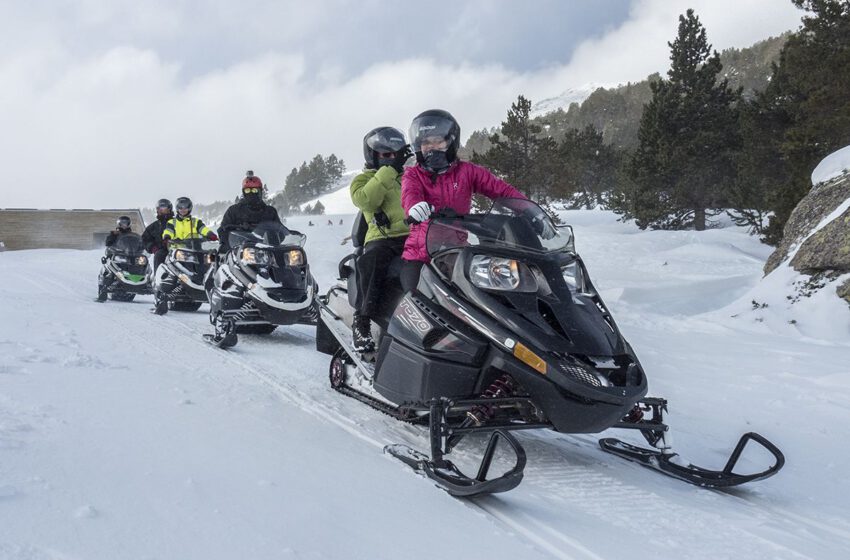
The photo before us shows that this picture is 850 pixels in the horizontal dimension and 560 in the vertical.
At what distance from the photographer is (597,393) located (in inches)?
114

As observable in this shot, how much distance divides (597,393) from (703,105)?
88.6ft

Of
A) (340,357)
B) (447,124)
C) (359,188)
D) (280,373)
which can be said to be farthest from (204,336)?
(447,124)

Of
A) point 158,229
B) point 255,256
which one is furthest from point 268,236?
point 158,229

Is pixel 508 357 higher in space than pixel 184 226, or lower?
lower

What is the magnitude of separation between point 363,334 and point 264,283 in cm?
285

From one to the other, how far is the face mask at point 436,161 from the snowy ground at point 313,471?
5.38 ft

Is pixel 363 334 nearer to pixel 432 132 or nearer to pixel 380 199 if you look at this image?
pixel 380 199

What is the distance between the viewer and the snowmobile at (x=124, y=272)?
11.8 metres

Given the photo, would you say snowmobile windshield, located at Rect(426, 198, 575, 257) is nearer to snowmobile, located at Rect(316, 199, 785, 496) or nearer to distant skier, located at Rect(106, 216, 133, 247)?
snowmobile, located at Rect(316, 199, 785, 496)

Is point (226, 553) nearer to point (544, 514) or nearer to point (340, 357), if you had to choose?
point (544, 514)

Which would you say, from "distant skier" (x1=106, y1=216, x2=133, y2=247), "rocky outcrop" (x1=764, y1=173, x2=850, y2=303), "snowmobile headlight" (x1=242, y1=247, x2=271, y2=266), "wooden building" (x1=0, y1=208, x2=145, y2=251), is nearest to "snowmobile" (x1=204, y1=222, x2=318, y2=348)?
"snowmobile headlight" (x1=242, y1=247, x2=271, y2=266)

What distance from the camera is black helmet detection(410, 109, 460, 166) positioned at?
13.2 ft

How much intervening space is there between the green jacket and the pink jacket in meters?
0.40

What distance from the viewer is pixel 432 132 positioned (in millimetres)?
4035
